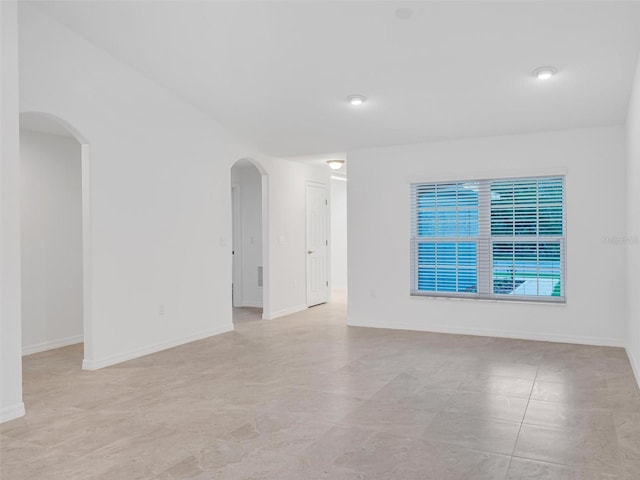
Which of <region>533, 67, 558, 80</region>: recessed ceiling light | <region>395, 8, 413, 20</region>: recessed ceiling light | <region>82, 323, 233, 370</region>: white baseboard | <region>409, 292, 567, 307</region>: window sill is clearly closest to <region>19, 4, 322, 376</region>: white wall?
<region>82, 323, 233, 370</region>: white baseboard

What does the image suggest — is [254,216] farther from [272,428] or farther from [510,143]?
[272,428]

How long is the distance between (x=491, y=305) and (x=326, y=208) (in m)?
3.63

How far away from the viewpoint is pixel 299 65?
15.0ft

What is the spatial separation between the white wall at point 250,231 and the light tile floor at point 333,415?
3135 millimetres

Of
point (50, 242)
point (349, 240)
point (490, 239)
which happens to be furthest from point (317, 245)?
point (50, 242)

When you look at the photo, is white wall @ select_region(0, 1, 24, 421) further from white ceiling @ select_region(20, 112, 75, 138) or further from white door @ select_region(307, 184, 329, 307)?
white door @ select_region(307, 184, 329, 307)

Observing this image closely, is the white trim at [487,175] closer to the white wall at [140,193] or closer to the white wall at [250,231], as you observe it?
the white wall at [140,193]

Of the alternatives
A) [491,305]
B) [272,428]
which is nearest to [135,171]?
[272,428]

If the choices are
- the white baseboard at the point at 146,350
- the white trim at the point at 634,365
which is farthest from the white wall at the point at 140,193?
the white trim at the point at 634,365

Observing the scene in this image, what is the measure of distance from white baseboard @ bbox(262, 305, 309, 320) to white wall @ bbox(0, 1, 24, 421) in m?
3.99

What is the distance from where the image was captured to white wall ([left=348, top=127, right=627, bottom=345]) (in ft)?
17.5

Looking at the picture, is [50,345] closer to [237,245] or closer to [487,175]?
[237,245]

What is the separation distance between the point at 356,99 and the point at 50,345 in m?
4.22

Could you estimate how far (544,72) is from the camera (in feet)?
14.1
